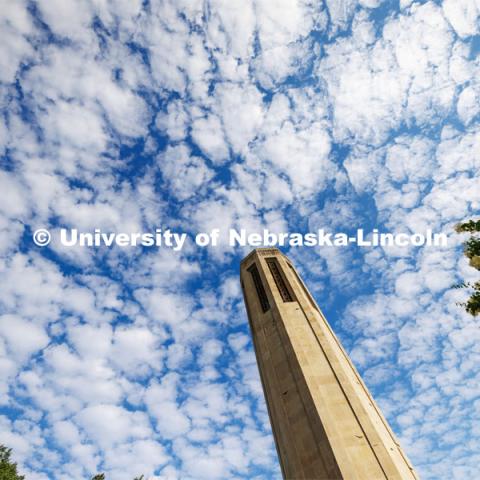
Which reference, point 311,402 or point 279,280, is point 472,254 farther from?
point 279,280

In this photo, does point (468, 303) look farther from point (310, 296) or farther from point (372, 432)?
point (310, 296)

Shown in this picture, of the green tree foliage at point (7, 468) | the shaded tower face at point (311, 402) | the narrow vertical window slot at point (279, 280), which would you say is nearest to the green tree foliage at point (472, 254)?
the shaded tower face at point (311, 402)

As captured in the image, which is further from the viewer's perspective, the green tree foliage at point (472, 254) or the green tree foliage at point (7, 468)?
the green tree foliage at point (7, 468)

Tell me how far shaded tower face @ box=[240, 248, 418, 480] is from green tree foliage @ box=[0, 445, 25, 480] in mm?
29590

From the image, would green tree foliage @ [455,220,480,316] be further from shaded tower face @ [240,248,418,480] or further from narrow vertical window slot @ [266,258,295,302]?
narrow vertical window slot @ [266,258,295,302]

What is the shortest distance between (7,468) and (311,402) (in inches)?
1404

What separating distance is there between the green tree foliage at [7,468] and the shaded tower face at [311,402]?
2959 centimetres

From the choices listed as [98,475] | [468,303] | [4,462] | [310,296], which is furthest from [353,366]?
[4,462]

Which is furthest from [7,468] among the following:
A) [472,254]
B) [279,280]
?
[472,254]

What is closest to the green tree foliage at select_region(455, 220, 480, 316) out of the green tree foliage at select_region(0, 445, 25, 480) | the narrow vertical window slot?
the narrow vertical window slot

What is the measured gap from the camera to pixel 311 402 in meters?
19.8

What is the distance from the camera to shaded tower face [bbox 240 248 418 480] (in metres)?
17.6

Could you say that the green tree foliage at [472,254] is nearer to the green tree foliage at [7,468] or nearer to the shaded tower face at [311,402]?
the shaded tower face at [311,402]

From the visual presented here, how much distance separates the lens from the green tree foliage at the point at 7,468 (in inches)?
1387
